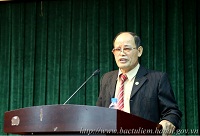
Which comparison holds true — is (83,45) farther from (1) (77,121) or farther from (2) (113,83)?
(1) (77,121)

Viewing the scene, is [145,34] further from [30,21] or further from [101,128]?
[101,128]

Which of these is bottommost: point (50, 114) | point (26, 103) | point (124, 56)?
point (26, 103)

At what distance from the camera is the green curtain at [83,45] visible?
4.76m

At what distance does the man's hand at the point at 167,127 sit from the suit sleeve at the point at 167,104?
0.14 ft

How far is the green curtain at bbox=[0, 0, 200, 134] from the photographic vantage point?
4762mm

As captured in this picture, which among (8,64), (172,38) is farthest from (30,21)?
(172,38)

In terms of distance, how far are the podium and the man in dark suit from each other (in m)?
0.41

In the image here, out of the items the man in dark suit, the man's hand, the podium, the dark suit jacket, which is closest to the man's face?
the man in dark suit

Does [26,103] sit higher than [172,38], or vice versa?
[172,38]

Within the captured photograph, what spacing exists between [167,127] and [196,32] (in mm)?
2657

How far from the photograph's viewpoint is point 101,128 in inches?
74.8

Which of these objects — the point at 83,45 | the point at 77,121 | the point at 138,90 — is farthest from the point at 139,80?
the point at 83,45

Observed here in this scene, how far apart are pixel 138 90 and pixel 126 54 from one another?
0.29m

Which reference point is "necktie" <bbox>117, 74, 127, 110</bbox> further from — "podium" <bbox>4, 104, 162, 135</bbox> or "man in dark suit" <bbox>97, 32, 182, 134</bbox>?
"podium" <bbox>4, 104, 162, 135</bbox>
